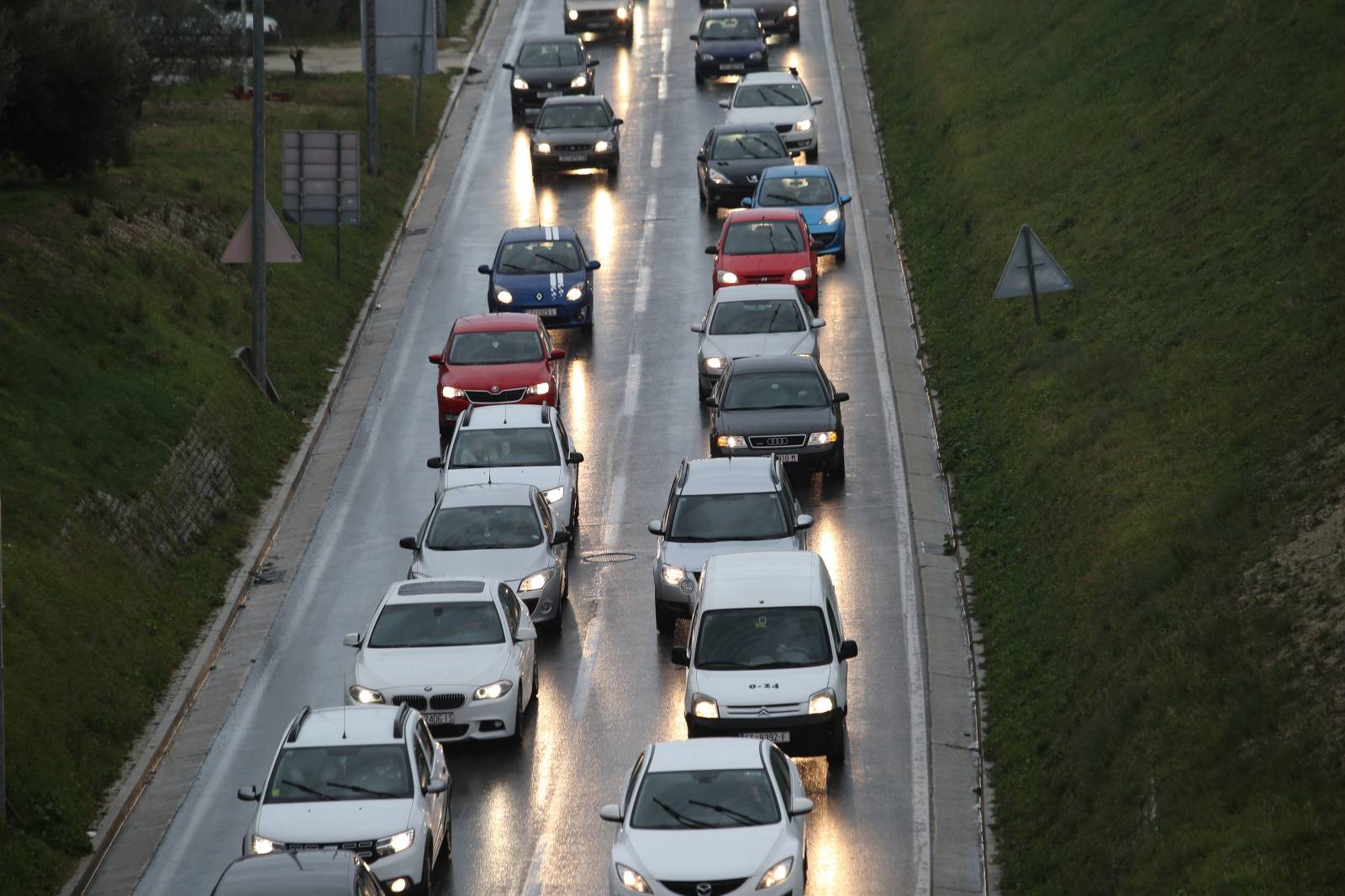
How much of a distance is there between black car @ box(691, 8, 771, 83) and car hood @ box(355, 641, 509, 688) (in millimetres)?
35031

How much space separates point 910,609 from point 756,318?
8.80 meters

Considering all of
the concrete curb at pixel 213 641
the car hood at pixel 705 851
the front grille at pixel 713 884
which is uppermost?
the car hood at pixel 705 851

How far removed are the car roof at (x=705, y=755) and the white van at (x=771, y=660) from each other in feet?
5.71

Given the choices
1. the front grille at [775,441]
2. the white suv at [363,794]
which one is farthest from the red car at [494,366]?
the white suv at [363,794]

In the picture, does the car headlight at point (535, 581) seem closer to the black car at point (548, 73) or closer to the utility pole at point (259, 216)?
the utility pole at point (259, 216)

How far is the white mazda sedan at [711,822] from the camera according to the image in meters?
14.7

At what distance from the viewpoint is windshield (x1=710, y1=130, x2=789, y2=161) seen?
40.7 m

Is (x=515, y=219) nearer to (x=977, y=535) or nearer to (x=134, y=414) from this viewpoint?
(x=134, y=414)

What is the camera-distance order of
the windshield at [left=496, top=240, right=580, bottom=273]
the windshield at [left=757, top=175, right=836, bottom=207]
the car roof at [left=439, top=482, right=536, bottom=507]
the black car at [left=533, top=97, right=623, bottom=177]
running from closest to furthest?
1. the car roof at [left=439, top=482, right=536, bottom=507]
2. the windshield at [left=496, top=240, right=580, bottom=273]
3. the windshield at [left=757, top=175, right=836, bottom=207]
4. the black car at [left=533, top=97, right=623, bottom=177]

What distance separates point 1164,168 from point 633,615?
14.1 meters

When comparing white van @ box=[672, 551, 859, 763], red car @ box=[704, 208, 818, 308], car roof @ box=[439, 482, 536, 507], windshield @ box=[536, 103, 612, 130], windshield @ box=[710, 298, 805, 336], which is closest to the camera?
white van @ box=[672, 551, 859, 763]

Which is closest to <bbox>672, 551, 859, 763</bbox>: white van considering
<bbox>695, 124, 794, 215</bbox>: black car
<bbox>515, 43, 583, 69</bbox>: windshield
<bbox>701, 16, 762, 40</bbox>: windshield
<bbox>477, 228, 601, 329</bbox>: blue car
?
<bbox>477, 228, 601, 329</bbox>: blue car

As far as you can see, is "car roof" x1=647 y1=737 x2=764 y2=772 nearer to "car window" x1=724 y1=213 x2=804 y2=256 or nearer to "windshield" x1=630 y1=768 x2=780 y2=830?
"windshield" x1=630 y1=768 x2=780 y2=830

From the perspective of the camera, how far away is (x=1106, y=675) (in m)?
17.9
